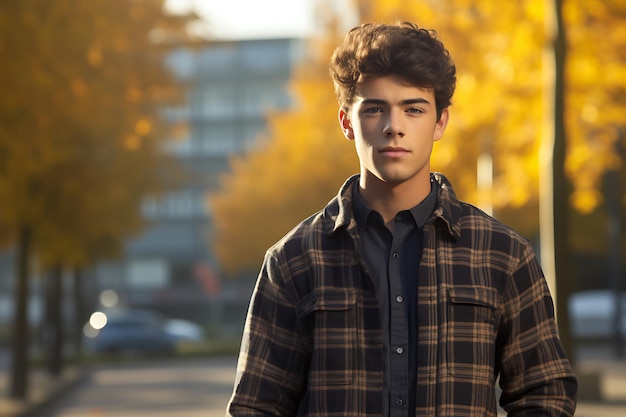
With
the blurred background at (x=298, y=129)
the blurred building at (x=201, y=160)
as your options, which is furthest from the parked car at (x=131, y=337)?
the blurred building at (x=201, y=160)

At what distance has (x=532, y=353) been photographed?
11.7ft

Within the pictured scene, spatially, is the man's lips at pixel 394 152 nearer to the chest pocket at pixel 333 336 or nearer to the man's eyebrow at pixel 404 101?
the man's eyebrow at pixel 404 101

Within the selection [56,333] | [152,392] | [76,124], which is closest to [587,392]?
[76,124]

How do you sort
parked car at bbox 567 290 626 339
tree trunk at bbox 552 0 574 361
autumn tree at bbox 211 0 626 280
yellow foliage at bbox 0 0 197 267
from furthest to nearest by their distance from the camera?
parked car at bbox 567 290 626 339 < autumn tree at bbox 211 0 626 280 < tree trunk at bbox 552 0 574 361 < yellow foliage at bbox 0 0 197 267

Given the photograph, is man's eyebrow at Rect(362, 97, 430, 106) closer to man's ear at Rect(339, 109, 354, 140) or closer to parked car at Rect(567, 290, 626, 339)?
man's ear at Rect(339, 109, 354, 140)

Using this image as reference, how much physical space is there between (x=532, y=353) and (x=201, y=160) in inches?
3833

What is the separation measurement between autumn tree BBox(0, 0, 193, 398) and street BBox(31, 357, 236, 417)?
1.71 metres

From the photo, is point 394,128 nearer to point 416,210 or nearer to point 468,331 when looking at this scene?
point 416,210

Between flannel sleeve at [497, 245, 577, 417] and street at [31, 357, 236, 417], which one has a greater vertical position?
flannel sleeve at [497, 245, 577, 417]

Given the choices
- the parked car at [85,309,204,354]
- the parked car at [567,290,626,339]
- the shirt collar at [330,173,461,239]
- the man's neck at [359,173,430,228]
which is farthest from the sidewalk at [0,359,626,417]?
the parked car at [85,309,204,354]

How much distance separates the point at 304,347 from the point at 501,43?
16.2 m

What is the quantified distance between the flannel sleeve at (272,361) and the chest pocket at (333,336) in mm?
77

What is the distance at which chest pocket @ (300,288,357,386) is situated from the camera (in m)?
3.52

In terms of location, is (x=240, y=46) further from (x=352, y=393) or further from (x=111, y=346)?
(x=352, y=393)
